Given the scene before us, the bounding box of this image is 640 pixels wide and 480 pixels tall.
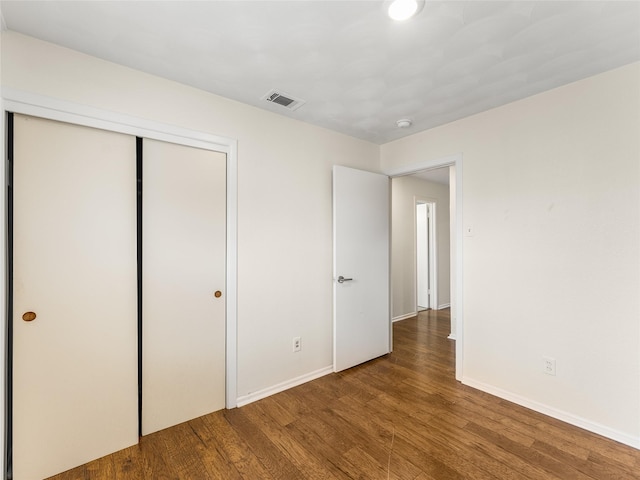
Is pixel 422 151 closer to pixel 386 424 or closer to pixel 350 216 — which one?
pixel 350 216

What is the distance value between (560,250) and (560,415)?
122cm

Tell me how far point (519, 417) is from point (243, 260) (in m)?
2.44

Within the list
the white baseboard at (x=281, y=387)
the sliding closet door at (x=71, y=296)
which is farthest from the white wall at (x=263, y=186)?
the sliding closet door at (x=71, y=296)

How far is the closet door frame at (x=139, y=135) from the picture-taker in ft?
5.04

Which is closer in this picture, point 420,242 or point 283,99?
point 283,99

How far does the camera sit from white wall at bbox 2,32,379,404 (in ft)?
5.65

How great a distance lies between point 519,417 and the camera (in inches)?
85.8

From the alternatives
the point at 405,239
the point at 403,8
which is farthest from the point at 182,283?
the point at 405,239

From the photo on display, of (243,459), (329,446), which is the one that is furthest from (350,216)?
(243,459)

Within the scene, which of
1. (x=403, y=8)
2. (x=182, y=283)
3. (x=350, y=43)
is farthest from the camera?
(x=182, y=283)

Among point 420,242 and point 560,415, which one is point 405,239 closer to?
point 420,242

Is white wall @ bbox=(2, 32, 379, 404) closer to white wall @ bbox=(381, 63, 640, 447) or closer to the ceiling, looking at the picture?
the ceiling

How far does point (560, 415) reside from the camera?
84.6 inches

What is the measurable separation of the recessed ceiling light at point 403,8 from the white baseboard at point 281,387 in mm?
2764
